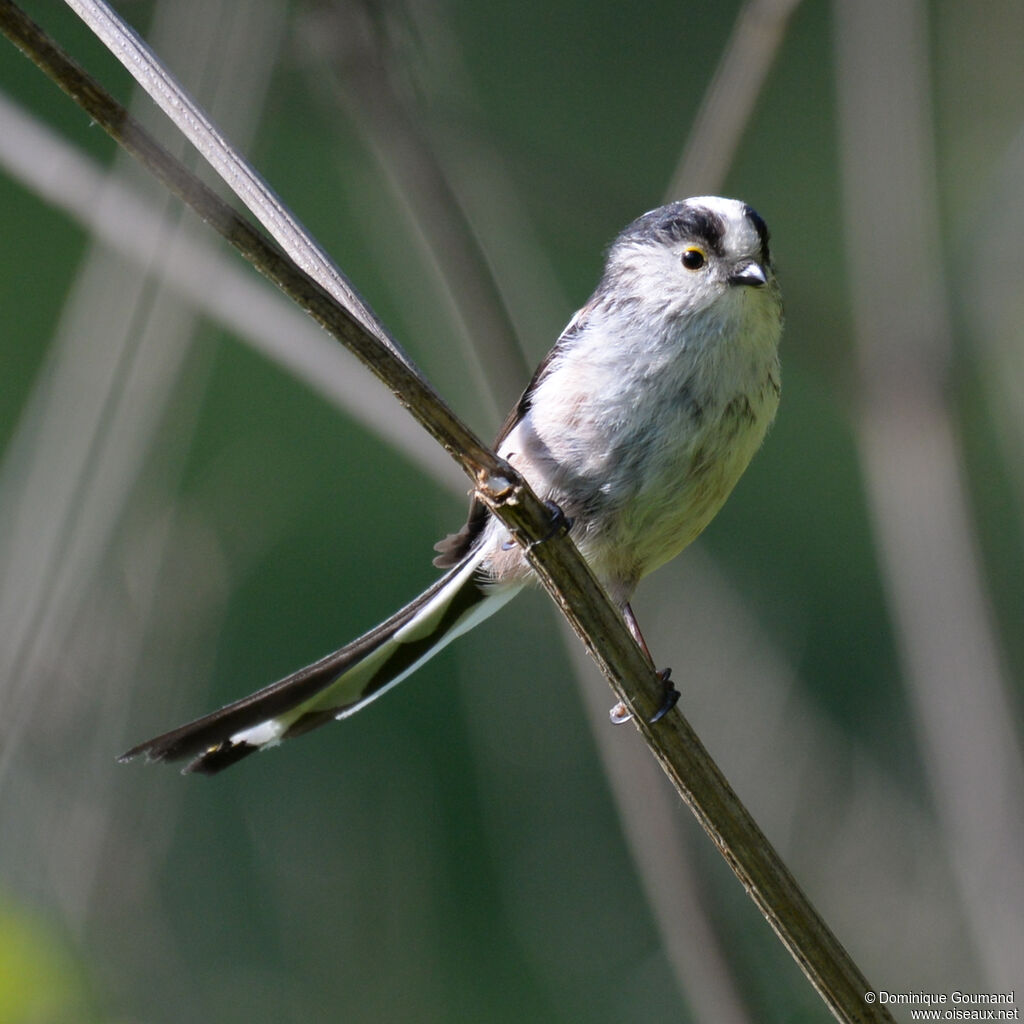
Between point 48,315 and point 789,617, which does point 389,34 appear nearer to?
point 789,617

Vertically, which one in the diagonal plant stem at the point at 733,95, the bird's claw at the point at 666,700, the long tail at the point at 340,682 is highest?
the diagonal plant stem at the point at 733,95

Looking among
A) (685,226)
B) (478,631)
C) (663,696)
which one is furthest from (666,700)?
(478,631)

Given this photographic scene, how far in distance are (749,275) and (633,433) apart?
0.94 ft

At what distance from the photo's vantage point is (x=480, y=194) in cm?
234

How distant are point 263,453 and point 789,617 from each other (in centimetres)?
124

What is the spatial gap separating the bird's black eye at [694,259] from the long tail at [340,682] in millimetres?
548

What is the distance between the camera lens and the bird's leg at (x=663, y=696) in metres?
1.50

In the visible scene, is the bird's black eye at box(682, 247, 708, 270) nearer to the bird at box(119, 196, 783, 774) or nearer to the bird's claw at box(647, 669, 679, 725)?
the bird at box(119, 196, 783, 774)

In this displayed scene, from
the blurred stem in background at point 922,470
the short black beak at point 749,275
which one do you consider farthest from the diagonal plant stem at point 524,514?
the short black beak at point 749,275

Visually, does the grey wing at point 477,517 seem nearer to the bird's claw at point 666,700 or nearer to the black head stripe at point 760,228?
the black head stripe at point 760,228

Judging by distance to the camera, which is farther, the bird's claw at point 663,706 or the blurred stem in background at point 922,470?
the blurred stem in background at point 922,470

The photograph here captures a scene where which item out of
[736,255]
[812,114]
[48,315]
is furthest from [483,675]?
[812,114]

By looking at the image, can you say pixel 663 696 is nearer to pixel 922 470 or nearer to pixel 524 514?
pixel 524 514

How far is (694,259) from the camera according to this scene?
2.00 metres
